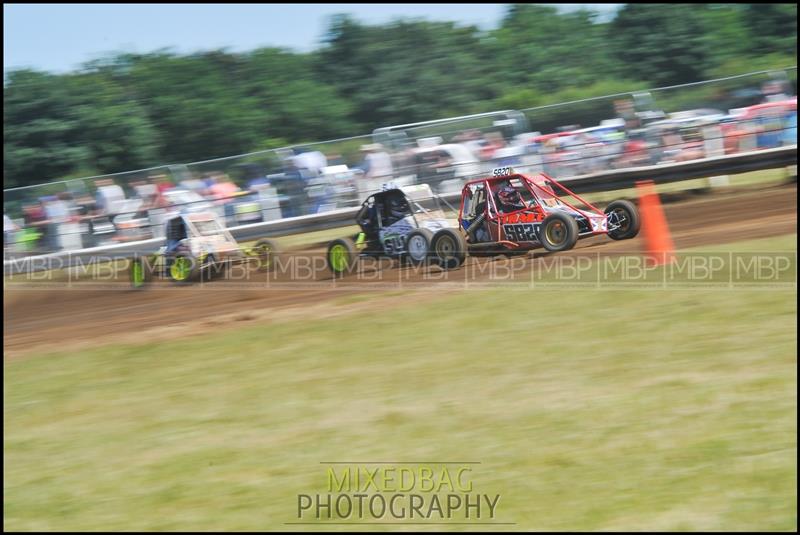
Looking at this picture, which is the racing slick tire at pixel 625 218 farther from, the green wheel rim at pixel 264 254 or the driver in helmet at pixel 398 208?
the green wheel rim at pixel 264 254

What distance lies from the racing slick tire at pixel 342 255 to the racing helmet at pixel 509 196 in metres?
1.74

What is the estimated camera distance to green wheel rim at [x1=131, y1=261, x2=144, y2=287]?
865 cm

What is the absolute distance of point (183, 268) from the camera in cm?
934

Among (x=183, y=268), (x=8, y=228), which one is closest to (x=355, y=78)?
(x=183, y=268)

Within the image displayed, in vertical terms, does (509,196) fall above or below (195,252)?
above

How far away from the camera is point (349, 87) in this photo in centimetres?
3038

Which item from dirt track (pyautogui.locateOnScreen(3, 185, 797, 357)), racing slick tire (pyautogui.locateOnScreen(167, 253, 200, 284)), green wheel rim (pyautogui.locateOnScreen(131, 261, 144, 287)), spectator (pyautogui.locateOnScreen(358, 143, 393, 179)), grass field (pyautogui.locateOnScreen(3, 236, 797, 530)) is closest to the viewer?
spectator (pyautogui.locateOnScreen(358, 143, 393, 179))

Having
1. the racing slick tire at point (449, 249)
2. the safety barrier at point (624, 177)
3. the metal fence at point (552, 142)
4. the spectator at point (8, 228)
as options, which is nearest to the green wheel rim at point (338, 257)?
the safety barrier at point (624, 177)

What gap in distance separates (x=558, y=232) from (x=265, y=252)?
14.2 ft

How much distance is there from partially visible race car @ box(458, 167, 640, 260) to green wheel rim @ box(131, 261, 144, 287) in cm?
591

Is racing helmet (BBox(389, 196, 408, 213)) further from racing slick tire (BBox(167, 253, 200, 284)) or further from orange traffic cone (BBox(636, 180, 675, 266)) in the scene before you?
racing slick tire (BBox(167, 253, 200, 284))

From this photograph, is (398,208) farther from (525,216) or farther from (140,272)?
(140,272)

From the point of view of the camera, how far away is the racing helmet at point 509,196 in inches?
132

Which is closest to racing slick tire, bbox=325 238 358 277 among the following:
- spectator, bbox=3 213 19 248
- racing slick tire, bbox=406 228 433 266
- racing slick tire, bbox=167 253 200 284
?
racing slick tire, bbox=406 228 433 266
